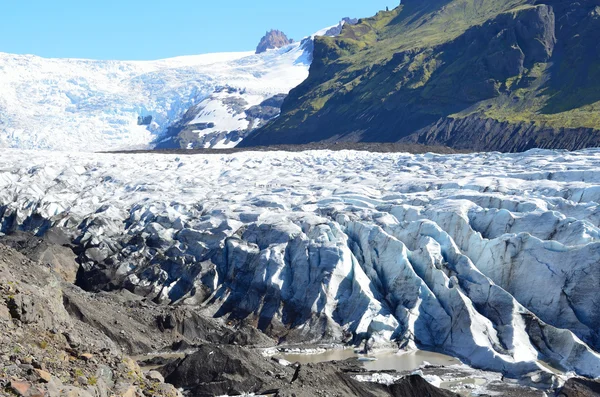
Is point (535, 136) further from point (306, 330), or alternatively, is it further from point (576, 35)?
point (306, 330)

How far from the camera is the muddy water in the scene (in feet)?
112

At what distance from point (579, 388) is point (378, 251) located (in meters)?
14.9

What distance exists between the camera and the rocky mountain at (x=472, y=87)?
362 ft

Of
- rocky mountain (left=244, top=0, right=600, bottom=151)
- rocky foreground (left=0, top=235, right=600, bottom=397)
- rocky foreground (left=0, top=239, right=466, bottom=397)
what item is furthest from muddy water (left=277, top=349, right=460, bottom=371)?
rocky mountain (left=244, top=0, right=600, bottom=151)

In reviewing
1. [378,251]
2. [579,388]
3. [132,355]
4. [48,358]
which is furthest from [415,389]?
[378,251]

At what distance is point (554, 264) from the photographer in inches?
1494

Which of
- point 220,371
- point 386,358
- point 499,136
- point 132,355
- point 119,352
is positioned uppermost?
point 119,352

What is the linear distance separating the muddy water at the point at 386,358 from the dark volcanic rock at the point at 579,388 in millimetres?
6065

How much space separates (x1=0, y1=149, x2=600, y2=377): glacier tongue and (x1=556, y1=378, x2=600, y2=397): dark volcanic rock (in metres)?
2.57

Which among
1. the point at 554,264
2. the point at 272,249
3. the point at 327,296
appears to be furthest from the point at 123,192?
the point at 554,264

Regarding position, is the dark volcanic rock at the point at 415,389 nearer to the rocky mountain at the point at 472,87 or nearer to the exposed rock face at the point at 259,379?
the exposed rock face at the point at 259,379

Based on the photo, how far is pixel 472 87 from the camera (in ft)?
416

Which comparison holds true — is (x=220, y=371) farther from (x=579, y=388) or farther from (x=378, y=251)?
(x=378, y=251)

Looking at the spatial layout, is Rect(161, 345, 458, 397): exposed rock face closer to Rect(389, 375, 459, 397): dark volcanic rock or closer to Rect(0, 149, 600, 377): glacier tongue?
Rect(389, 375, 459, 397): dark volcanic rock
